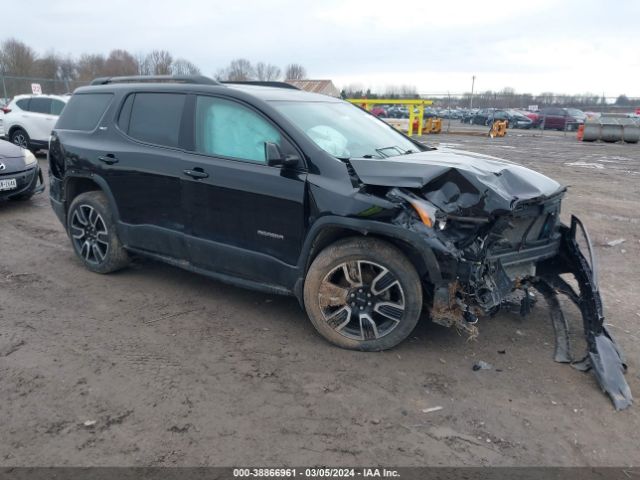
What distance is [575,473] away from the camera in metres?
Answer: 2.56

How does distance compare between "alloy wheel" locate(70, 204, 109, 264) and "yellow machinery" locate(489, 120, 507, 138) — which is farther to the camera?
"yellow machinery" locate(489, 120, 507, 138)

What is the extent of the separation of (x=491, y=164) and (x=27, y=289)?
4259 millimetres

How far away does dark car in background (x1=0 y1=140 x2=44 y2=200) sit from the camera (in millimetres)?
7473

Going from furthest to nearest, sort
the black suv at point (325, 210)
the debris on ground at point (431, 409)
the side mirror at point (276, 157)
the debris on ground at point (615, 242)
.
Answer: the debris on ground at point (615, 242)
the side mirror at point (276, 157)
the black suv at point (325, 210)
the debris on ground at point (431, 409)

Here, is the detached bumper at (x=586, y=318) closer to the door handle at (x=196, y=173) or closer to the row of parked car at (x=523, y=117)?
the door handle at (x=196, y=173)

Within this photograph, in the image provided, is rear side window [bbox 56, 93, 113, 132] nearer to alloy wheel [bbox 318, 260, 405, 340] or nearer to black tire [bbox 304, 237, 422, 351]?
black tire [bbox 304, 237, 422, 351]

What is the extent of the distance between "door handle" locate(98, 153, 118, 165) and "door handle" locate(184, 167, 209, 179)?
0.96 metres

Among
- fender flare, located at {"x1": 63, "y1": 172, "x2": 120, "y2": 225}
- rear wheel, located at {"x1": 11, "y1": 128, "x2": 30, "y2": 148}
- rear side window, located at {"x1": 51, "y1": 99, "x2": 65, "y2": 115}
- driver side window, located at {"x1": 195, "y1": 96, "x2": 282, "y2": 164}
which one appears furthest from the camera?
rear wheel, located at {"x1": 11, "y1": 128, "x2": 30, "y2": 148}

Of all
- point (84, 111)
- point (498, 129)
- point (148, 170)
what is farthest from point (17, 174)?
point (498, 129)

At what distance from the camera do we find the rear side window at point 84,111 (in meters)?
5.01

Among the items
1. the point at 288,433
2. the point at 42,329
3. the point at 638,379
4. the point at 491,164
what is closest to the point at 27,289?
the point at 42,329

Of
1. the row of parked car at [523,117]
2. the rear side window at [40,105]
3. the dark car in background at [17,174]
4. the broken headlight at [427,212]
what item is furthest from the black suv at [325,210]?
the row of parked car at [523,117]

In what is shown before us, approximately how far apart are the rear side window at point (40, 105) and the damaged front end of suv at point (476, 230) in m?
12.4

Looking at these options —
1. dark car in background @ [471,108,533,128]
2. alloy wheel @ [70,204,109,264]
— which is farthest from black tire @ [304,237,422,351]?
dark car in background @ [471,108,533,128]
